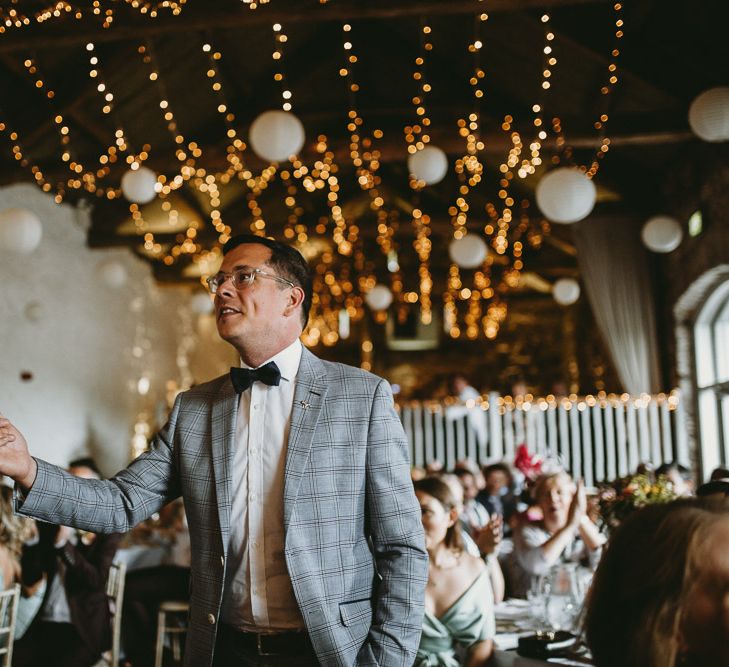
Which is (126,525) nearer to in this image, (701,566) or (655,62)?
(701,566)

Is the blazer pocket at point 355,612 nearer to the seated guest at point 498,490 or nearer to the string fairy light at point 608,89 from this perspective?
the seated guest at point 498,490

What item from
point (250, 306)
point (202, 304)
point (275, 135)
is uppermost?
point (202, 304)

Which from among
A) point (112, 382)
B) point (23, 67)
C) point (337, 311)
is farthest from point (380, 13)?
point (337, 311)

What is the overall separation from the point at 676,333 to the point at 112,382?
683 centimetres

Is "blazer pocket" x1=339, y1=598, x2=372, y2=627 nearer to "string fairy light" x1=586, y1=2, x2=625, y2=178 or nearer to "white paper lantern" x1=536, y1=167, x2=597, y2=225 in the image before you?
"white paper lantern" x1=536, y1=167, x2=597, y2=225

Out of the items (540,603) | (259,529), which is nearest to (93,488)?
(259,529)

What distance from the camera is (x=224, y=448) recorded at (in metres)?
1.75

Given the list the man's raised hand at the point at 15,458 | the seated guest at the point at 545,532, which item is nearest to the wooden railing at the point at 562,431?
the seated guest at the point at 545,532

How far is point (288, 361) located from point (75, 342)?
326 inches

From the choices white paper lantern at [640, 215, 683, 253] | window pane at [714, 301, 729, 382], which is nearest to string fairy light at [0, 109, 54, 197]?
white paper lantern at [640, 215, 683, 253]

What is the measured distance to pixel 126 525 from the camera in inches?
68.7

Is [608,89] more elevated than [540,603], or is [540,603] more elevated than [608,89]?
[608,89]

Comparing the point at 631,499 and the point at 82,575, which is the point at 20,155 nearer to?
the point at 82,575

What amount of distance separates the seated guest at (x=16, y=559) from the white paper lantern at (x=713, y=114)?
4.16 meters
